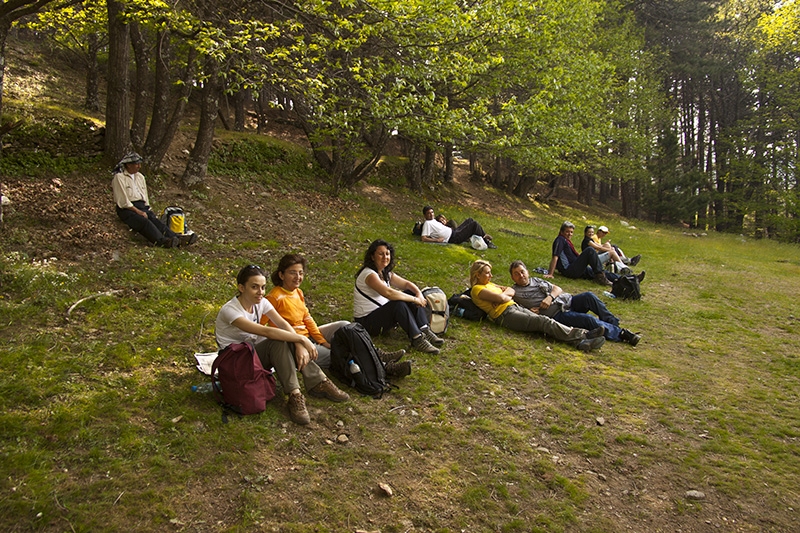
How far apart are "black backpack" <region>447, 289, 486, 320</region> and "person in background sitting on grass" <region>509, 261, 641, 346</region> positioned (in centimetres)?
62

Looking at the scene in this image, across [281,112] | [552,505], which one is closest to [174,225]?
[552,505]

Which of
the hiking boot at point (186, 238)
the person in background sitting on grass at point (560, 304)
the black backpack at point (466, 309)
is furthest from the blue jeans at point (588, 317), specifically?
the hiking boot at point (186, 238)

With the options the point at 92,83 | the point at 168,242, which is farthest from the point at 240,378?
the point at 92,83

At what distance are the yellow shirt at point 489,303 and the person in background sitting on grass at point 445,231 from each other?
5461 millimetres

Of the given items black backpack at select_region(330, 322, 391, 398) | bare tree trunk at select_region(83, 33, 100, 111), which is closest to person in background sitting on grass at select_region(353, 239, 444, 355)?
black backpack at select_region(330, 322, 391, 398)

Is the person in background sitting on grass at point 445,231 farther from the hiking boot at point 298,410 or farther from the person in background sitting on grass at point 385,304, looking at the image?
the hiking boot at point 298,410

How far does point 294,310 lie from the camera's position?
17.3 ft

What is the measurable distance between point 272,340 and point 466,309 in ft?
12.3

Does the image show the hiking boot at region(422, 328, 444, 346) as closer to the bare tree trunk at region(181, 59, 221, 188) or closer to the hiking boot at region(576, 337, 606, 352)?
the hiking boot at region(576, 337, 606, 352)

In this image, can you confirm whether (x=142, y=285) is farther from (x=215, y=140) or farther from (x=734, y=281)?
(x=734, y=281)

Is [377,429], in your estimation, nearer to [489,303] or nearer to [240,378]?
[240,378]

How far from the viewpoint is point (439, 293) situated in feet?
22.8

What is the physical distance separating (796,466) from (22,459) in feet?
20.4

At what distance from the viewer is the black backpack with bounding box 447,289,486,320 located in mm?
7641
